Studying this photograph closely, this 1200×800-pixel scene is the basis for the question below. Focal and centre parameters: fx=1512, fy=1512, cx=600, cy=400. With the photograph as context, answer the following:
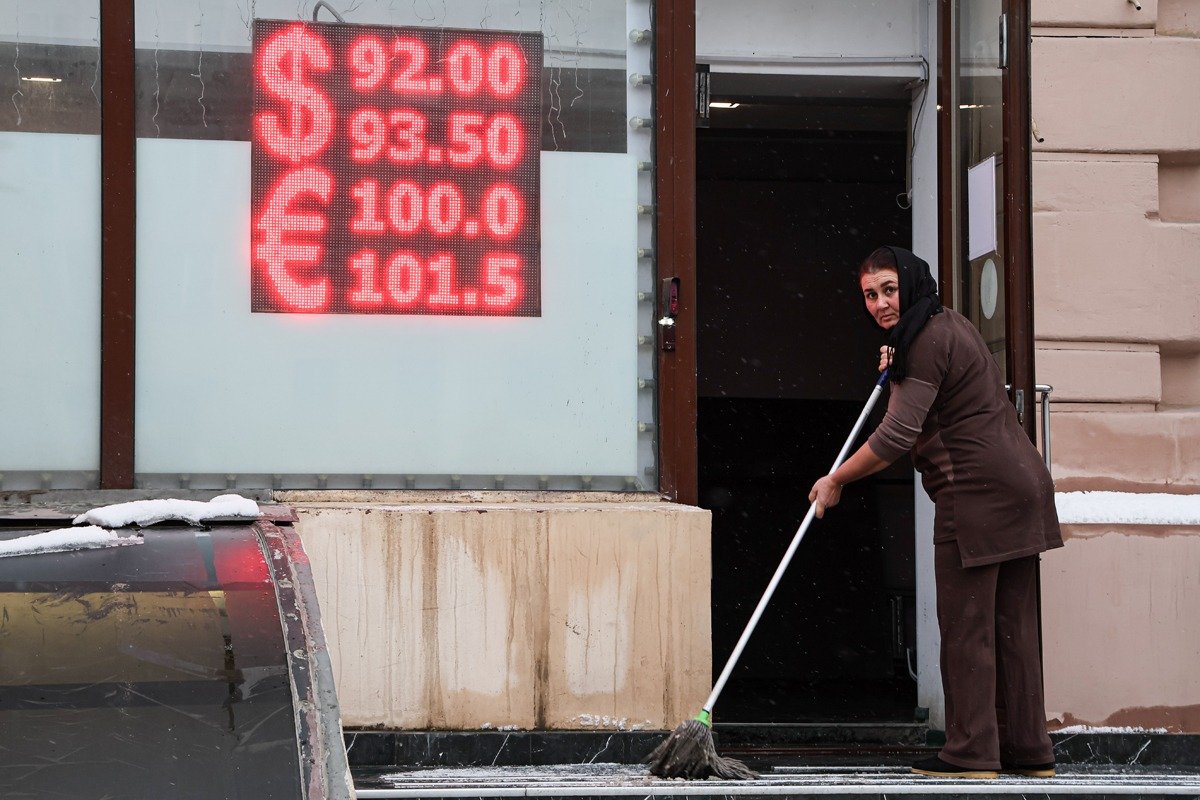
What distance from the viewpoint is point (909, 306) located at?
542 cm

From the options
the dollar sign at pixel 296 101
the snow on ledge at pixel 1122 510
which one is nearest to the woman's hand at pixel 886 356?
the snow on ledge at pixel 1122 510

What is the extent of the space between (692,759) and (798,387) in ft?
22.6

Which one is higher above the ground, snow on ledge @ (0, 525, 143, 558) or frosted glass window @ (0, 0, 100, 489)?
frosted glass window @ (0, 0, 100, 489)

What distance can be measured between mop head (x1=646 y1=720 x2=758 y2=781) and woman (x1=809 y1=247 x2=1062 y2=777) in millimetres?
718

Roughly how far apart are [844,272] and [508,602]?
7037 mm

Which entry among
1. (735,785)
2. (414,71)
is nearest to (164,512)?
(735,785)

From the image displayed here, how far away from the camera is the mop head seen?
16.9ft

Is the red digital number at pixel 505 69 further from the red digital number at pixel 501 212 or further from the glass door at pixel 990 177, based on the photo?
the glass door at pixel 990 177

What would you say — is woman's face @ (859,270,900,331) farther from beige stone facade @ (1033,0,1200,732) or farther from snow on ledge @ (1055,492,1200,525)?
snow on ledge @ (1055,492,1200,525)

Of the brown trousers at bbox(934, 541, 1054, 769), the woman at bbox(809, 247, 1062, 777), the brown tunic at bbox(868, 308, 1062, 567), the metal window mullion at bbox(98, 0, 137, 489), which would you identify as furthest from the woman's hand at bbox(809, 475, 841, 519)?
the metal window mullion at bbox(98, 0, 137, 489)

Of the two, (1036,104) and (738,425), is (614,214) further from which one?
(738,425)

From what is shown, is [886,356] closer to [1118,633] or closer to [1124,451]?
[1124,451]

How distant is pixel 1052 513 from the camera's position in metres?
5.34

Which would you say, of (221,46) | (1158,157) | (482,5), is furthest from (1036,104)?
(221,46)
